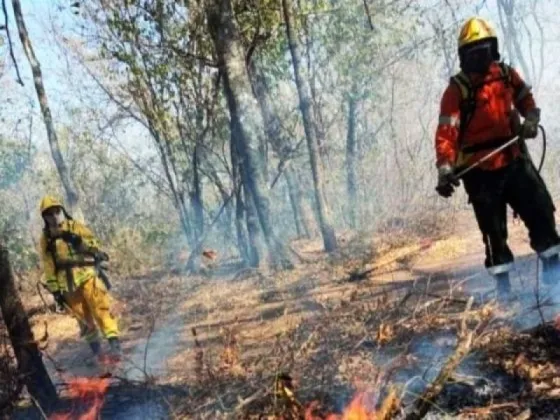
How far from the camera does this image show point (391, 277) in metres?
8.07

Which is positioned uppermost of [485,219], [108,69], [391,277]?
[108,69]

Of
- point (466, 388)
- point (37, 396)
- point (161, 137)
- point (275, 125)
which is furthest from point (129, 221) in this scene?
point (466, 388)

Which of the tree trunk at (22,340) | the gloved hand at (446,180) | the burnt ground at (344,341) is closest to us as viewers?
the burnt ground at (344,341)

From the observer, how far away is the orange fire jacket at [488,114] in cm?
462

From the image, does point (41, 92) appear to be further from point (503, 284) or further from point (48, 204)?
point (503, 284)

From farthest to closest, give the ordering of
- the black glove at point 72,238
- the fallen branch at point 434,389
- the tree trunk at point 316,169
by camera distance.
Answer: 1. the tree trunk at point 316,169
2. the black glove at point 72,238
3. the fallen branch at point 434,389

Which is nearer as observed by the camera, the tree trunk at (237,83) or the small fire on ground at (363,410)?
the small fire on ground at (363,410)

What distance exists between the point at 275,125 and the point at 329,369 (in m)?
11.5

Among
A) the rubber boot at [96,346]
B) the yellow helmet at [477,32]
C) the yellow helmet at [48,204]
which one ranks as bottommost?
the rubber boot at [96,346]

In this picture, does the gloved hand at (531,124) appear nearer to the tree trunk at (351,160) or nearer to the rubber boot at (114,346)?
the rubber boot at (114,346)

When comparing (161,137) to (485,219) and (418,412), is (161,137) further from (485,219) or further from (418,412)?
(418,412)

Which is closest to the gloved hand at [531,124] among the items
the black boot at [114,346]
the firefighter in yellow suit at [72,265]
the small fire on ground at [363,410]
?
the small fire on ground at [363,410]

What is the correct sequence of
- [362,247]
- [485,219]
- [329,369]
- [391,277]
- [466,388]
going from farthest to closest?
[362,247], [391,277], [485,219], [329,369], [466,388]

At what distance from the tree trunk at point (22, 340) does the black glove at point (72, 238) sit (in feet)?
8.41
